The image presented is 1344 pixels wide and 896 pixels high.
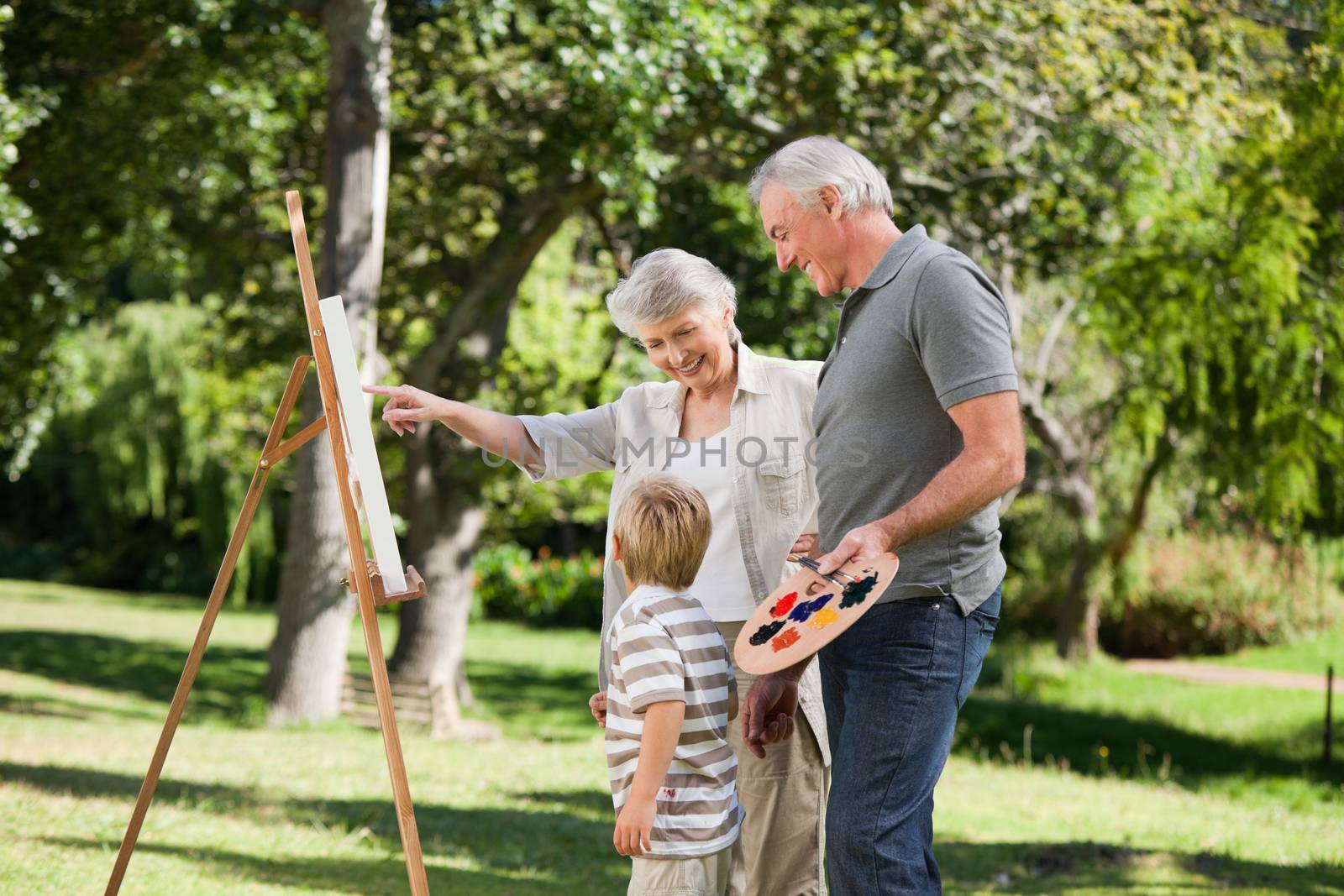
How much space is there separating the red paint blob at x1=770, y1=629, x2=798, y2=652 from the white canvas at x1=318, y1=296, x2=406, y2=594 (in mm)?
898

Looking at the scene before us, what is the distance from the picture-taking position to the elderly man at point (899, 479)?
2.23 m

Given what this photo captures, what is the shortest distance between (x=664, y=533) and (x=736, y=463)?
0.43 m

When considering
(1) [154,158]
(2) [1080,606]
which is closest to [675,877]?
(1) [154,158]

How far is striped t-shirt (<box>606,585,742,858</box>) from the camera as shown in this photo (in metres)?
2.47

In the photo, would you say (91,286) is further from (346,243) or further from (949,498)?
(949,498)

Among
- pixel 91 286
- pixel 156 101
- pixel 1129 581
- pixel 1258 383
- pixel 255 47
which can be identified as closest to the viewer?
pixel 1258 383

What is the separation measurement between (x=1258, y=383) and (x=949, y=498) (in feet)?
19.4

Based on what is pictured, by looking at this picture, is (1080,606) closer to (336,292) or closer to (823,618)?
(336,292)

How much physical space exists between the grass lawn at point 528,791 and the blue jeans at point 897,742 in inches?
97.4

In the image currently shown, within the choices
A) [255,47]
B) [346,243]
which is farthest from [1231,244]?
[255,47]

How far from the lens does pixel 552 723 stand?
450 inches

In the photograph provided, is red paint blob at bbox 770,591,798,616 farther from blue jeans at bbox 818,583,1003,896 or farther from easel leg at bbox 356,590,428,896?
easel leg at bbox 356,590,428,896

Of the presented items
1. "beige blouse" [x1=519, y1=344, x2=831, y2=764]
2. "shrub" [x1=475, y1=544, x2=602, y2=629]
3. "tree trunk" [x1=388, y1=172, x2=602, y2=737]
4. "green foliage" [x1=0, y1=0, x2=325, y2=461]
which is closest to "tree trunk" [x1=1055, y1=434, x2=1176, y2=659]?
"tree trunk" [x1=388, y1=172, x2=602, y2=737]

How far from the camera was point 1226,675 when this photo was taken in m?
14.3
